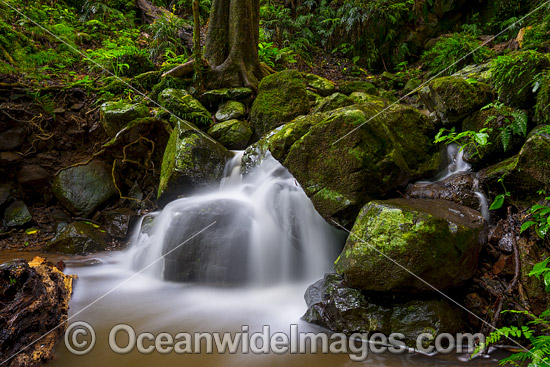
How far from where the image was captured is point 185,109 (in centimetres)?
648

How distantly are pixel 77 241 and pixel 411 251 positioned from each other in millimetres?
5210

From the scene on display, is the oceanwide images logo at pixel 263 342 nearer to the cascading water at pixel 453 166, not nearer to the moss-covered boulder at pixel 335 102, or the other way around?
the cascading water at pixel 453 166

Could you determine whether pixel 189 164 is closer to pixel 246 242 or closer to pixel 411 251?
pixel 246 242

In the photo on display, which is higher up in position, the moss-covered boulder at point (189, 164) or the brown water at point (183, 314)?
the moss-covered boulder at point (189, 164)

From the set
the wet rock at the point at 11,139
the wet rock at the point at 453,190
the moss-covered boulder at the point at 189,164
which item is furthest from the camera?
the wet rock at the point at 11,139

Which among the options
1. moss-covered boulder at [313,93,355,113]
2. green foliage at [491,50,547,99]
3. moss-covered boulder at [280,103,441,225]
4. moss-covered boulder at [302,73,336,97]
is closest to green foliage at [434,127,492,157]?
moss-covered boulder at [280,103,441,225]

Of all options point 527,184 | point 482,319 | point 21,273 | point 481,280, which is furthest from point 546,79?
point 21,273

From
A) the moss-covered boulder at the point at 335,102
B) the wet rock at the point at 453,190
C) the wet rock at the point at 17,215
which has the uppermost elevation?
the moss-covered boulder at the point at 335,102

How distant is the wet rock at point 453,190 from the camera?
337 centimetres

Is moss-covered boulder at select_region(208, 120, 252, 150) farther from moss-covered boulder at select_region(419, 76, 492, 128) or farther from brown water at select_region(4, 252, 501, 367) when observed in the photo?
moss-covered boulder at select_region(419, 76, 492, 128)

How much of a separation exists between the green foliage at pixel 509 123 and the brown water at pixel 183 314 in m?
2.28

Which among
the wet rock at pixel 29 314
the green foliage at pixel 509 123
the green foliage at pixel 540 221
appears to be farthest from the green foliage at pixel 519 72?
the wet rock at pixel 29 314

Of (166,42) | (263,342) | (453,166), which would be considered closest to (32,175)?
(166,42)

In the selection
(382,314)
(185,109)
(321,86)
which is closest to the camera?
(382,314)
